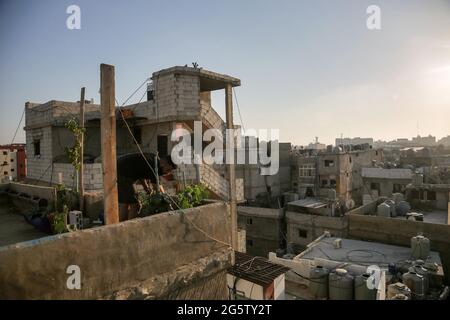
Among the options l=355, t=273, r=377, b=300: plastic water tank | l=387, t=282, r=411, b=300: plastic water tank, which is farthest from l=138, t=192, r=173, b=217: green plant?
l=387, t=282, r=411, b=300: plastic water tank

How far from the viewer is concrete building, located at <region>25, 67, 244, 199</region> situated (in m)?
12.8

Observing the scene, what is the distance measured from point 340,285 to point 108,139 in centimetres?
946

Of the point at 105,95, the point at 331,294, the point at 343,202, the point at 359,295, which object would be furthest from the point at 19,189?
the point at 343,202

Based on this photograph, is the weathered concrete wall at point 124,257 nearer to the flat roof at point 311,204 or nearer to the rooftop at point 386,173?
the flat roof at point 311,204

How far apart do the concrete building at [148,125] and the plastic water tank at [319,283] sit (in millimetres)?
4757

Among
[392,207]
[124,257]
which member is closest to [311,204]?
[392,207]

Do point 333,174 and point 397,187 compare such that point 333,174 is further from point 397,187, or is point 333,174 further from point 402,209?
point 402,209

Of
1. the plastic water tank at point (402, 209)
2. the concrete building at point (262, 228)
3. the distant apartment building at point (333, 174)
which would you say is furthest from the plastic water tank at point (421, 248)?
the distant apartment building at point (333, 174)

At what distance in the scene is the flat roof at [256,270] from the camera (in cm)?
658

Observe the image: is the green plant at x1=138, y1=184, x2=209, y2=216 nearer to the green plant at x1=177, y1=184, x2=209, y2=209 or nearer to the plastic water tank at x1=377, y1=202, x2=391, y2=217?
the green plant at x1=177, y1=184, x2=209, y2=209

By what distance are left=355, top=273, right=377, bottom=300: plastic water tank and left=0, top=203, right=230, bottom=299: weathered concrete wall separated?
6748 mm

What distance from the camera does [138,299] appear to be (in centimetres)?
412
